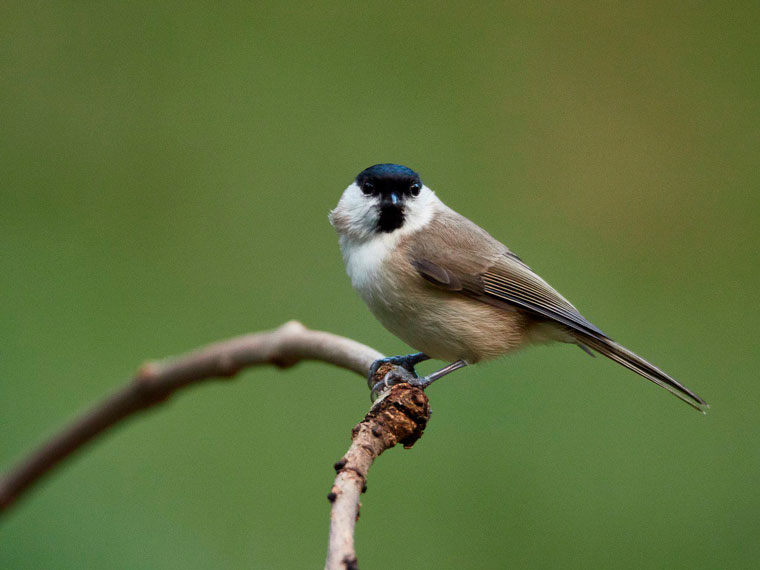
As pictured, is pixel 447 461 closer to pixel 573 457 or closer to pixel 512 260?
pixel 573 457

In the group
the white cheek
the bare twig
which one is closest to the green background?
the white cheek

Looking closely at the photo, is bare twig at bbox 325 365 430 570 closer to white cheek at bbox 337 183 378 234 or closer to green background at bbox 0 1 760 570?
white cheek at bbox 337 183 378 234

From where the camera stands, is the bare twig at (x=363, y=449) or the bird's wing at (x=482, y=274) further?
the bird's wing at (x=482, y=274)

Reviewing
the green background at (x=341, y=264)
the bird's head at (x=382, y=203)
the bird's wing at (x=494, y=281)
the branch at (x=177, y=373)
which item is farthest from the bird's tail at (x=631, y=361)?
the branch at (x=177, y=373)

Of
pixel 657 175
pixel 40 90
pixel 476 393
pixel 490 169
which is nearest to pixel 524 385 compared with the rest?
pixel 476 393

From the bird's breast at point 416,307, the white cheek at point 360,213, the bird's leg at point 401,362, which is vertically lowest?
the bird's leg at point 401,362

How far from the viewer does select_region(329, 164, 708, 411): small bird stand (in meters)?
2.07

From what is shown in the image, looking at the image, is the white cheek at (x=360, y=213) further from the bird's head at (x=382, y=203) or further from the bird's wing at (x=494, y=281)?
the bird's wing at (x=494, y=281)

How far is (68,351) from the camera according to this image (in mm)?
2975

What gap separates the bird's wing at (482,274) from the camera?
212cm

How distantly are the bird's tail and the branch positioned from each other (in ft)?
2.46

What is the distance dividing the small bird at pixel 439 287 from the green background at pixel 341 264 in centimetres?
24

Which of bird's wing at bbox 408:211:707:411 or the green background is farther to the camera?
the green background

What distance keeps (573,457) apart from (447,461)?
1.38 ft
